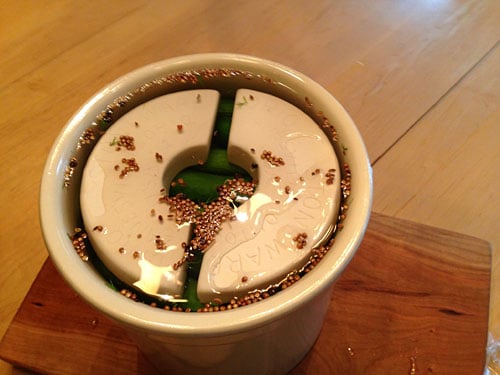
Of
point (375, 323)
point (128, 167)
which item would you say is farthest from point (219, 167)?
point (375, 323)

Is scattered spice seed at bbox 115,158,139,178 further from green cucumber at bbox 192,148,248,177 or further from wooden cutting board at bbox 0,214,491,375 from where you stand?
wooden cutting board at bbox 0,214,491,375

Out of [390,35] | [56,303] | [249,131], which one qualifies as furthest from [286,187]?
[390,35]

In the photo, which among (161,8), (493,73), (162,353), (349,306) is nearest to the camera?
(162,353)

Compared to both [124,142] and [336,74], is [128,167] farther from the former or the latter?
[336,74]

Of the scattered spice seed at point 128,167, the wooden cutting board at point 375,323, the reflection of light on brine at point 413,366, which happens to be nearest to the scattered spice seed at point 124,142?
the scattered spice seed at point 128,167

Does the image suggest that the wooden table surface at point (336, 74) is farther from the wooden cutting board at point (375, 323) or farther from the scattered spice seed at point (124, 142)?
the scattered spice seed at point (124, 142)

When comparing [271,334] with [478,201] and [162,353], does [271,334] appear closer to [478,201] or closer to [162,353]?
[162,353]
